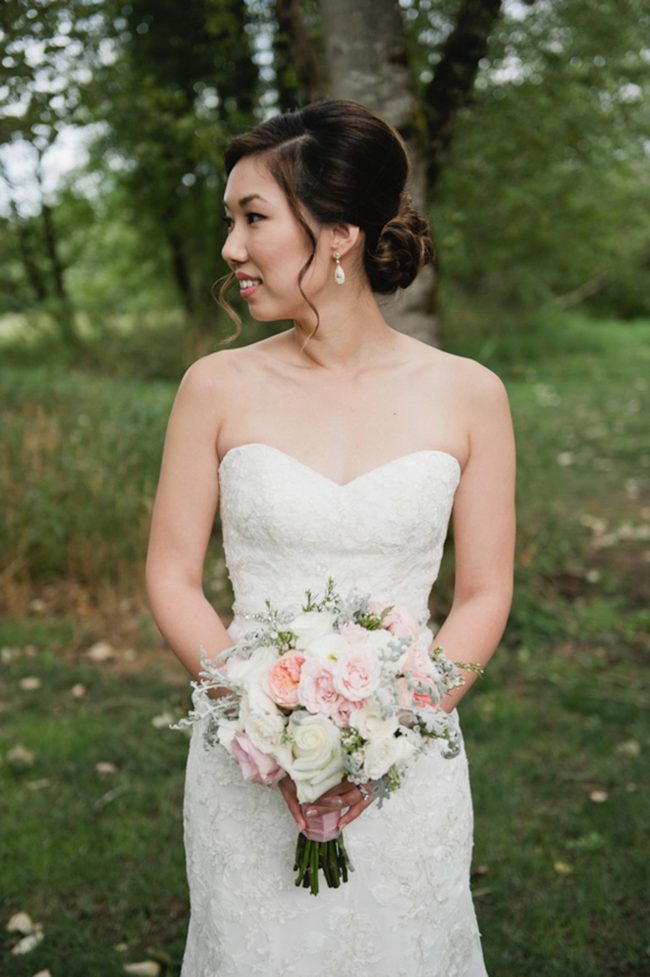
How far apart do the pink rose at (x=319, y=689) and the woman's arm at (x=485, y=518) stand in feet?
2.36

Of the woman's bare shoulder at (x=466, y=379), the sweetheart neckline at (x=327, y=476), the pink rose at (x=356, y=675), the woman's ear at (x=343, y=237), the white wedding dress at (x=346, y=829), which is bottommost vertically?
the white wedding dress at (x=346, y=829)

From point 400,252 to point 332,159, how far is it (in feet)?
1.16

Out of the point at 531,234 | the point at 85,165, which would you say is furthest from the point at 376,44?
the point at 85,165

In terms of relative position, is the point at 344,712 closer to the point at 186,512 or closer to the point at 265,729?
the point at 265,729

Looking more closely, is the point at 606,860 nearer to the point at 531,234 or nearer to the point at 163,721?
the point at 163,721

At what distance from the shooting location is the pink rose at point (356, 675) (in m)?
1.95

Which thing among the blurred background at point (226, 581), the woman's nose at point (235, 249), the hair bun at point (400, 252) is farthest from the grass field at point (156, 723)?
the woman's nose at point (235, 249)

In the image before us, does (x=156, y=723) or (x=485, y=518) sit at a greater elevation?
(x=485, y=518)

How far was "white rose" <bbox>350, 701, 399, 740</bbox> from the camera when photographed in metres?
1.97

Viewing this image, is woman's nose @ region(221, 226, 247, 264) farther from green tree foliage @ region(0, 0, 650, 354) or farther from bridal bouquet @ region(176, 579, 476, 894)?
green tree foliage @ region(0, 0, 650, 354)

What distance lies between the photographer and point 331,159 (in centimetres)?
255

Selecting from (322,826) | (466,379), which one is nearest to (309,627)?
(322,826)

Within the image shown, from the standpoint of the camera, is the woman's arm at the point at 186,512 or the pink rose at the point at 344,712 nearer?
the pink rose at the point at 344,712

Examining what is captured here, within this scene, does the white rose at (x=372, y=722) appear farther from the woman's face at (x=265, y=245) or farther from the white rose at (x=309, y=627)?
the woman's face at (x=265, y=245)
